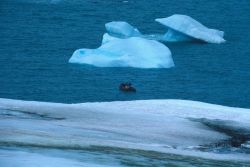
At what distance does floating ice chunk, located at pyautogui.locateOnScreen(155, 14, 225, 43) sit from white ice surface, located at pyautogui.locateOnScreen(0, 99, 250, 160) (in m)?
23.7

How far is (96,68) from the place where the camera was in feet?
136

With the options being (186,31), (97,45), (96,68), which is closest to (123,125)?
(96,68)

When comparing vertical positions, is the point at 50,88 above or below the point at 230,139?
below

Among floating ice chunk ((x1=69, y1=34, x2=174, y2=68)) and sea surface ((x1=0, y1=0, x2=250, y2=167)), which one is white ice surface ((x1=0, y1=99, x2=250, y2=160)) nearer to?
sea surface ((x1=0, y1=0, x2=250, y2=167))

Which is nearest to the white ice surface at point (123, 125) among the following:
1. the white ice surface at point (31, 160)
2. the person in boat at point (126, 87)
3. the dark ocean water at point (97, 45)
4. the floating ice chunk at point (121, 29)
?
the white ice surface at point (31, 160)

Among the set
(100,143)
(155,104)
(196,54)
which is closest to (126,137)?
(100,143)

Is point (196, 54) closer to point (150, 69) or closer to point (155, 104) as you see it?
point (150, 69)

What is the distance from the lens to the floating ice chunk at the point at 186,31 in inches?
1737

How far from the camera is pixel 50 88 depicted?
122 feet

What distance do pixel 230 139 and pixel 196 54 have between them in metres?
30.5

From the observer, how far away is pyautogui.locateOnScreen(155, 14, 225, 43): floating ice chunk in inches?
1737

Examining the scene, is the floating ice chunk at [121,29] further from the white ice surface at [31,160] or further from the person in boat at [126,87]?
the white ice surface at [31,160]

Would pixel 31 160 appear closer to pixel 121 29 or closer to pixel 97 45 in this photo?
pixel 121 29

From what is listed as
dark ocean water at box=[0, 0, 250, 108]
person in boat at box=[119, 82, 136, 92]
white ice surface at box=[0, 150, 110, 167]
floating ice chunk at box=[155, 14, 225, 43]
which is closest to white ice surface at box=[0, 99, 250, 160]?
→ white ice surface at box=[0, 150, 110, 167]
